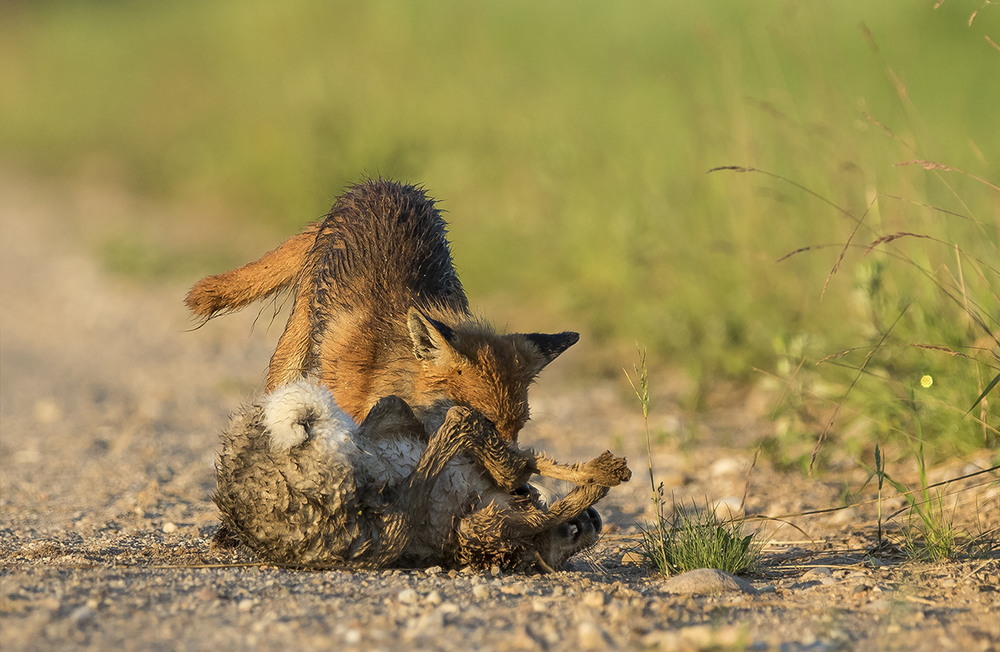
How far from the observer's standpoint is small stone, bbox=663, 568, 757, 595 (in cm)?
402

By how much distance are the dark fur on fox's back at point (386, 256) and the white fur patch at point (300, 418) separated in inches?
53.7

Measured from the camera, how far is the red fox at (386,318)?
475cm

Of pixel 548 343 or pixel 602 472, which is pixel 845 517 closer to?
pixel 548 343

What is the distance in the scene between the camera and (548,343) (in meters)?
4.96

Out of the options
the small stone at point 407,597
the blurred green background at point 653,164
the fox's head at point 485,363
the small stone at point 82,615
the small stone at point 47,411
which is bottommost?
the small stone at point 407,597

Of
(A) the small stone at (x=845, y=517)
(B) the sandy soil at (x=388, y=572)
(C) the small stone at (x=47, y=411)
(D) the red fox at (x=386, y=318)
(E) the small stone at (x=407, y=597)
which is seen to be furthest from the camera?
(C) the small stone at (x=47, y=411)

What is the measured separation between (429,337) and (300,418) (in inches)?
37.2

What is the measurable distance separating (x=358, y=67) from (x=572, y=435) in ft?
29.8

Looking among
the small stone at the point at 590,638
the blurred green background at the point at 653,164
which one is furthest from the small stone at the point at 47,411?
the small stone at the point at 590,638

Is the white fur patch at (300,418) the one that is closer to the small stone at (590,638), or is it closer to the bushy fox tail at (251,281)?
the small stone at (590,638)

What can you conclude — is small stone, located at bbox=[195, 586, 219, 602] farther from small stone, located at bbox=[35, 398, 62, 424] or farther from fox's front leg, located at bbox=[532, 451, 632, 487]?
small stone, located at bbox=[35, 398, 62, 424]

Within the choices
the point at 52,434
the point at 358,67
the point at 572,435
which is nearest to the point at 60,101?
the point at 358,67

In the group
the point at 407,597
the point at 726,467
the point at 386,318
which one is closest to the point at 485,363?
the point at 386,318

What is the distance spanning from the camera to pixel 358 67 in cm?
1505
